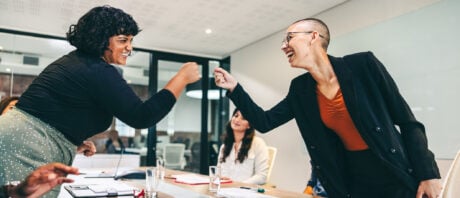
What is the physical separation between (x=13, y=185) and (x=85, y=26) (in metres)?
0.66

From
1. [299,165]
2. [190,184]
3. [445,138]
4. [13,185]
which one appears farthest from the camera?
[299,165]

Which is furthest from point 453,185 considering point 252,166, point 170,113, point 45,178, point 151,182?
point 170,113

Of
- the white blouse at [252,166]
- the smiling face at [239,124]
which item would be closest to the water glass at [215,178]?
the white blouse at [252,166]

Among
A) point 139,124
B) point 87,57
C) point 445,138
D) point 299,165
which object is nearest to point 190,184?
point 139,124

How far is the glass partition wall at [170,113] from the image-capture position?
565 centimetres

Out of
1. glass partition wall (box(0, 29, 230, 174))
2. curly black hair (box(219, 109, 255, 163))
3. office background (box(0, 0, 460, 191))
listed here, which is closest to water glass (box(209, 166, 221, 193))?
curly black hair (box(219, 109, 255, 163))

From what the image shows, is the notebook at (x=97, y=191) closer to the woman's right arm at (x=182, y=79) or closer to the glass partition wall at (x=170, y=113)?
the woman's right arm at (x=182, y=79)

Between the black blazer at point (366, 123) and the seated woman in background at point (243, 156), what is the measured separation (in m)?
1.42

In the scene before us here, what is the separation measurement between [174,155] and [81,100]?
16.8ft

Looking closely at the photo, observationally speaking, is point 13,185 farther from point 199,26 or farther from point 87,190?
point 199,26

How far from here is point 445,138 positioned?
2916 millimetres

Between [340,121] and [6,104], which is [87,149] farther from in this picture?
[6,104]

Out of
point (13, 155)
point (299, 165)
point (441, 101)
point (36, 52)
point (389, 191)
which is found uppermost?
point (36, 52)

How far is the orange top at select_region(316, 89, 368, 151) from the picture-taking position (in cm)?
146
